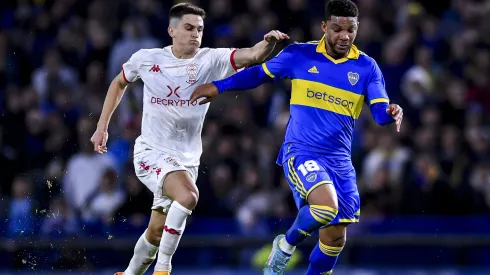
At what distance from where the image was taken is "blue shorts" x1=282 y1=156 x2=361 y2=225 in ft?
33.0

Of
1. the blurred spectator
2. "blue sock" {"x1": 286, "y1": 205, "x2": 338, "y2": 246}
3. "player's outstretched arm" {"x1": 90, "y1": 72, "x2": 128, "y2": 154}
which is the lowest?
the blurred spectator

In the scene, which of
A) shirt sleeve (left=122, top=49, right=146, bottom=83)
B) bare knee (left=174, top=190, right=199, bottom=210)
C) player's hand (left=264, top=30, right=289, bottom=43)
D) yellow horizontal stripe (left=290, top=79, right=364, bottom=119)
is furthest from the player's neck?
bare knee (left=174, top=190, right=199, bottom=210)

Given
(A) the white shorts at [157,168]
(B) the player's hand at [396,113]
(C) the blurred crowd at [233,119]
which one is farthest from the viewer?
(C) the blurred crowd at [233,119]

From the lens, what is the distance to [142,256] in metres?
11.0

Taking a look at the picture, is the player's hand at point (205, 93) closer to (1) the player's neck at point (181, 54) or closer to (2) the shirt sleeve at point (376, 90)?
(1) the player's neck at point (181, 54)

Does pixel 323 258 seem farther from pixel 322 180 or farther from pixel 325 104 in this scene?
pixel 325 104

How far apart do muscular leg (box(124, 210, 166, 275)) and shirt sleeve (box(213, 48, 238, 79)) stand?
1489mm

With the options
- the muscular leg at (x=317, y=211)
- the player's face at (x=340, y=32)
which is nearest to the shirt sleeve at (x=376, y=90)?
the player's face at (x=340, y=32)

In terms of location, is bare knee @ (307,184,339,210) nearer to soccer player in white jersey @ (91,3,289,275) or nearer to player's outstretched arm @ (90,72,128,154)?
soccer player in white jersey @ (91,3,289,275)

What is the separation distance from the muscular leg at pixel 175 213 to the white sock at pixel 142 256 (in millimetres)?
599

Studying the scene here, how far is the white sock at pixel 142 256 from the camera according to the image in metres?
11.0

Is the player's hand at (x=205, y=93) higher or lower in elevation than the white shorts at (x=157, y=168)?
higher

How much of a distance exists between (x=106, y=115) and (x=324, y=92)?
2.20 metres

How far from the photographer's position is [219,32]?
17.3 metres
